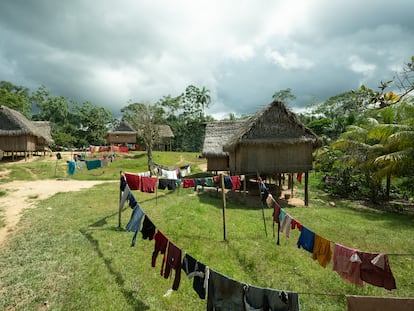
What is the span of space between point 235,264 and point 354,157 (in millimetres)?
14633

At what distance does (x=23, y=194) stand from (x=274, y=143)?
13702 mm

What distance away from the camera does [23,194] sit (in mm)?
12953

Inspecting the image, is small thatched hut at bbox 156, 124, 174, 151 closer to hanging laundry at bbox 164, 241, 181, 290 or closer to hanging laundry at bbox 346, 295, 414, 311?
hanging laundry at bbox 164, 241, 181, 290

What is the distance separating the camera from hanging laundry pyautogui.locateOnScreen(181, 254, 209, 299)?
3530 millimetres

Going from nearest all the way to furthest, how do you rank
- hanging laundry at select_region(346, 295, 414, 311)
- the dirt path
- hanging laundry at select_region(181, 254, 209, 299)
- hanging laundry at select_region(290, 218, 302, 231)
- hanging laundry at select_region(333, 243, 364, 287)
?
hanging laundry at select_region(346, 295, 414, 311) → hanging laundry at select_region(181, 254, 209, 299) → hanging laundry at select_region(333, 243, 364, 287) → hanging laundry at select_region(290, 218, 302, 231) → the dirt path

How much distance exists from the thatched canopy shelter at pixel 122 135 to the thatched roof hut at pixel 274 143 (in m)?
29.9

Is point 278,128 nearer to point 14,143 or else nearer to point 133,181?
point 133,181

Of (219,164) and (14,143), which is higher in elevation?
(14,143)

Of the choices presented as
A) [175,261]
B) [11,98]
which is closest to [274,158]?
[175,261]

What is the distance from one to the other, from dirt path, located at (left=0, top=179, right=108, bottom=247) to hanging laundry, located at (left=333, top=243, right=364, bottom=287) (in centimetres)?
881

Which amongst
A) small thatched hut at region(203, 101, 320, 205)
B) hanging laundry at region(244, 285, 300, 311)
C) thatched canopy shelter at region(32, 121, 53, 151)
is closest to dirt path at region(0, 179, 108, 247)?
hanging laundry at region(244, 285, 300, 311)

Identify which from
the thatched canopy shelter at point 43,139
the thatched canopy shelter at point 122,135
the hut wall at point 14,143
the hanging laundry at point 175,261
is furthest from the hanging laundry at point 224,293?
the thatched canopy shelter at point 122,135

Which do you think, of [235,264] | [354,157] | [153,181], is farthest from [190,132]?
[235,264]

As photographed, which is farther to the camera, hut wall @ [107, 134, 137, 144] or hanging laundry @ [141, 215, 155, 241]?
hut wall @ [107, 134, 137, 144]
